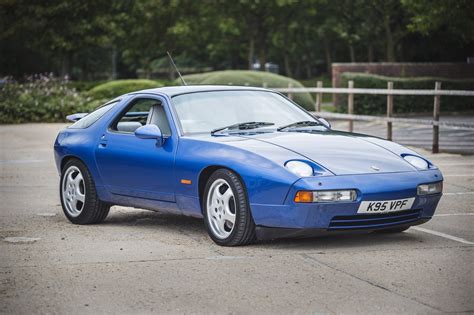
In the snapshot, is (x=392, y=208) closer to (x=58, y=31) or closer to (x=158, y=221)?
(x=158, y=221)

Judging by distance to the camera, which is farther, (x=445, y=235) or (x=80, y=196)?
(x=80, y=196)

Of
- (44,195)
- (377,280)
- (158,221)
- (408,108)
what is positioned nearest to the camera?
(377,280)

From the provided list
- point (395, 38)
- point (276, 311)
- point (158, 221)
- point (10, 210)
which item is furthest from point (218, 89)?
point (395, 38)

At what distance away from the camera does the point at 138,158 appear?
8883 mm

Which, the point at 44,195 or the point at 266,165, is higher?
the point at 266,165

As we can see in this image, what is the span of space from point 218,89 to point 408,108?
2457cm

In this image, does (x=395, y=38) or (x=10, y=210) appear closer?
(x=10, y=210)

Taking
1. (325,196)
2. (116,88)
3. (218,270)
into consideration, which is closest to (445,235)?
(325,196)

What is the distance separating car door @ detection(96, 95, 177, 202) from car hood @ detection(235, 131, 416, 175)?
2.67 ft

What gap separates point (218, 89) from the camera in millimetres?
9102

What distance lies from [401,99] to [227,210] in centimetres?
2575

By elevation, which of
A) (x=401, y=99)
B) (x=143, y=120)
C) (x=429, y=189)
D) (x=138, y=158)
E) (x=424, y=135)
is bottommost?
(x=401, y=99)

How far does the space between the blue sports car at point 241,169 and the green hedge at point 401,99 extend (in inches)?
887

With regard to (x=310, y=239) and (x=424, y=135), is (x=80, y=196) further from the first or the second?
(x=424, y=135)
